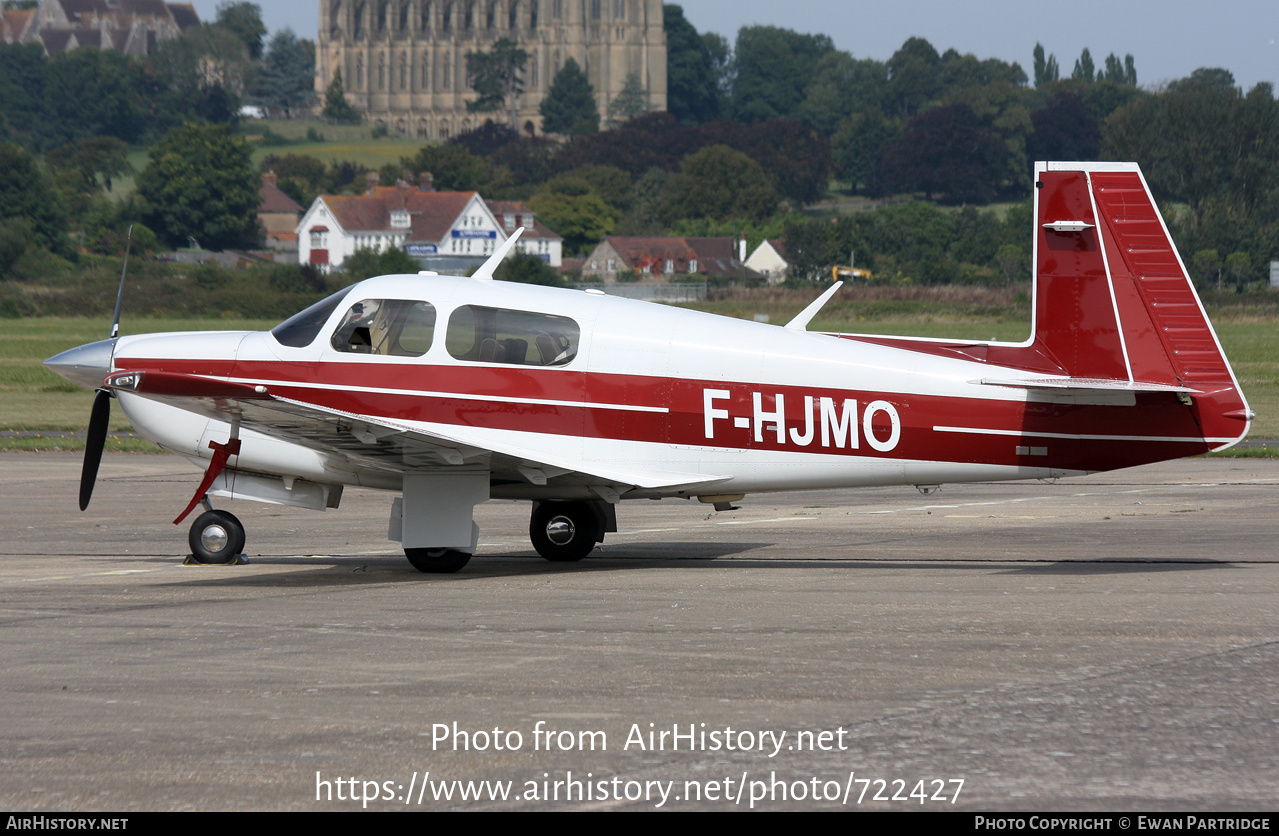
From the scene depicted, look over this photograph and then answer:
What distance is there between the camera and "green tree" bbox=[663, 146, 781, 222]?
536 feet

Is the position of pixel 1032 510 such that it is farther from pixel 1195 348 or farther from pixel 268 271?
pixel 268 271

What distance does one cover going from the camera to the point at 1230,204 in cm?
9888

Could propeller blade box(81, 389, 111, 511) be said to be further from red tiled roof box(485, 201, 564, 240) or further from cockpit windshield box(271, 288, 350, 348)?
red tiled roof box(485, 201, 564, 240)

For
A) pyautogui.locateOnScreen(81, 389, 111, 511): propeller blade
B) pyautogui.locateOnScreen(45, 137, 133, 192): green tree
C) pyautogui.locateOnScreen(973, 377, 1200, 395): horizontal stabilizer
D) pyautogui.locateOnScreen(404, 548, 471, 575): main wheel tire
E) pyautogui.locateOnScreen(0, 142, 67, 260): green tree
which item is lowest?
pyautogui.locateOnScreen(404, 548, 471, 575): main wheel tire

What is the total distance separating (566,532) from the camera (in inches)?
483

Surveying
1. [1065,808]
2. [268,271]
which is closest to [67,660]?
[1065,808]

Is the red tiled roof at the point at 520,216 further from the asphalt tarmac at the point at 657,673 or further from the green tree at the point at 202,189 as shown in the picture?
the asphalt tarmac at the point at 657,673

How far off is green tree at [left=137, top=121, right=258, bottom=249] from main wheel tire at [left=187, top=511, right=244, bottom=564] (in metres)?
134

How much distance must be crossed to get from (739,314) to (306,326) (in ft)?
170

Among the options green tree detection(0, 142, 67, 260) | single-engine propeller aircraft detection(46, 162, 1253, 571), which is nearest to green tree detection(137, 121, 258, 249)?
green tree detection(0, 142, 67, 260)

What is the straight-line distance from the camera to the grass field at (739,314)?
2856cm

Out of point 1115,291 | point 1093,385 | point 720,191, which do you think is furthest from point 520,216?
point 1093,385

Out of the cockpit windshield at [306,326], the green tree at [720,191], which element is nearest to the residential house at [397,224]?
the green tree at [720,191]

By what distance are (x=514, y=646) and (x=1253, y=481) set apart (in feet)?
43.6
